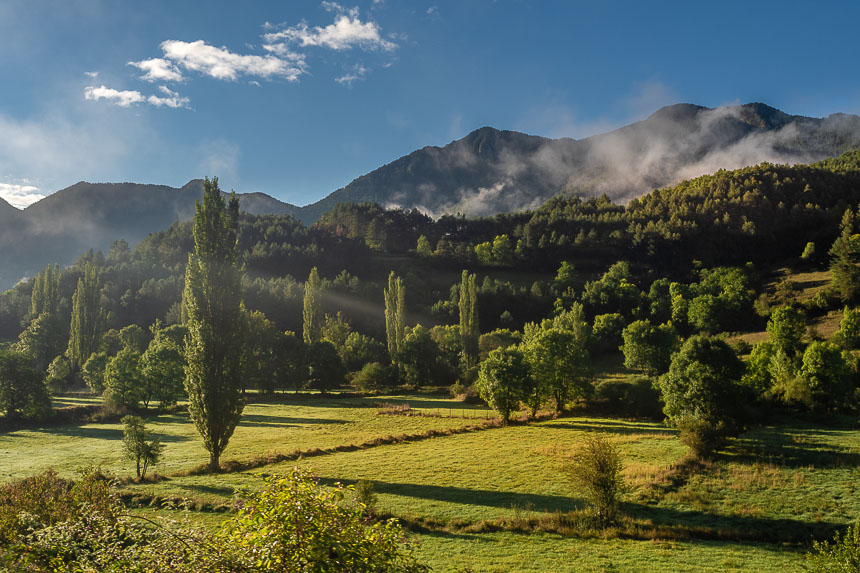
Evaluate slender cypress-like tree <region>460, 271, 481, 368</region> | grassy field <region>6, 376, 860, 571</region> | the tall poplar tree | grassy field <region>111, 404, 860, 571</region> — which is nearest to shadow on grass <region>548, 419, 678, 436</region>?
grassy field <region>6, 376, 860, 571</region>

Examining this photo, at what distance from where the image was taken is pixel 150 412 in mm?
68062

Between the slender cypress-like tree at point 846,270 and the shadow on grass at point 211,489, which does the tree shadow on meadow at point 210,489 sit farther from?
the slender cypress-like tree at point 846,270

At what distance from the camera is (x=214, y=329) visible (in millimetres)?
36156

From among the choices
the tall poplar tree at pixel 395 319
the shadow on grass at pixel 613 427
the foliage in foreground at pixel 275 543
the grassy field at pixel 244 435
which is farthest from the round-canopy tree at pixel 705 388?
the tall poplar tree at pixel 395 319


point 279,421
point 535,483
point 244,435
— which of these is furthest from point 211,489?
point 279,421

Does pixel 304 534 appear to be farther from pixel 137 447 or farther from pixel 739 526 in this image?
pixel 137 447

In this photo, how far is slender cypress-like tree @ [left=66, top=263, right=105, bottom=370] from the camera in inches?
3917

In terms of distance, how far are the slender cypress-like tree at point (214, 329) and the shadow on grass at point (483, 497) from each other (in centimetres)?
1097

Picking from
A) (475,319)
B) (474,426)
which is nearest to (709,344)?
(474,426)

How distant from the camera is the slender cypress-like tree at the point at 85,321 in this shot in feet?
326

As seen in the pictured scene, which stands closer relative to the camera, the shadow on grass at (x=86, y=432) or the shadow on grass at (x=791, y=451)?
the shadow on grass at (x=791, y=451)

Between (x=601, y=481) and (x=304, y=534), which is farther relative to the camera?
(x=601, y=481)

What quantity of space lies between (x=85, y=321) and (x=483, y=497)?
371 feet

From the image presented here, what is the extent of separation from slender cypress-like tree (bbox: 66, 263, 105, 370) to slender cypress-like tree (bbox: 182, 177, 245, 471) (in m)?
87.1
